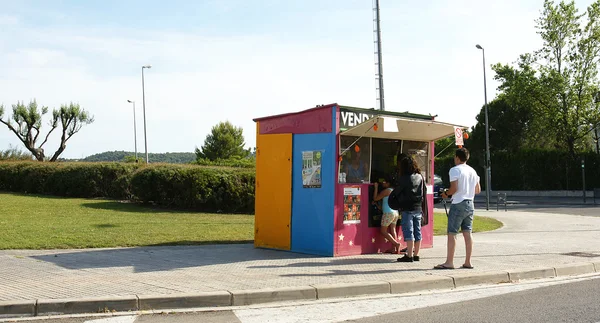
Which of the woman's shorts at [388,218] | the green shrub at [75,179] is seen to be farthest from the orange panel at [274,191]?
the green shrub at [75,179]

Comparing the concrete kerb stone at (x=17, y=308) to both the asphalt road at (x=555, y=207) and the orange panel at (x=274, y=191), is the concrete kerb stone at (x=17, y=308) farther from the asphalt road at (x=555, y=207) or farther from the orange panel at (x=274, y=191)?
the asphalt road at (x=555, y=207)

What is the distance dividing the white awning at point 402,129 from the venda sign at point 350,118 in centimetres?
13

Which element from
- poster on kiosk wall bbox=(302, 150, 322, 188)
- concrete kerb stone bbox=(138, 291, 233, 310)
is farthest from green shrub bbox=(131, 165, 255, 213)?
concrete kerb stone bbox=(138, 291, 233, 310)

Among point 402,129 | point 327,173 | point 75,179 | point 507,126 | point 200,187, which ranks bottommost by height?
point 200,187

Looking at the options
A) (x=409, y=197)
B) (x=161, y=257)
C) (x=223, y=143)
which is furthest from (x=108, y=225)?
(x=223, y=143)

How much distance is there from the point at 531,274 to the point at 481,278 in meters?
1.09

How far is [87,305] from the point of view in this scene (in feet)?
22.1

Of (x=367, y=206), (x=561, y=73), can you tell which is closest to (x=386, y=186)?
(x=367, y=206)

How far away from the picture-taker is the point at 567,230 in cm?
1795

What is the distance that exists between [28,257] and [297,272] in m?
4.46

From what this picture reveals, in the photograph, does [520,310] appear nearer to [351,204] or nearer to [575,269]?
[575,269]

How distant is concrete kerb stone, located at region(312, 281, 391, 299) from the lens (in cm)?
784

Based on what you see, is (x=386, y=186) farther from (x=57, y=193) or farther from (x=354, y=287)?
(x=57, y=193)

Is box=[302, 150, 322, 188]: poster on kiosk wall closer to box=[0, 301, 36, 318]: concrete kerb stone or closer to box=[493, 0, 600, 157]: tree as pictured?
box=[0, 301, 36, 318]: concrete kerb stone
